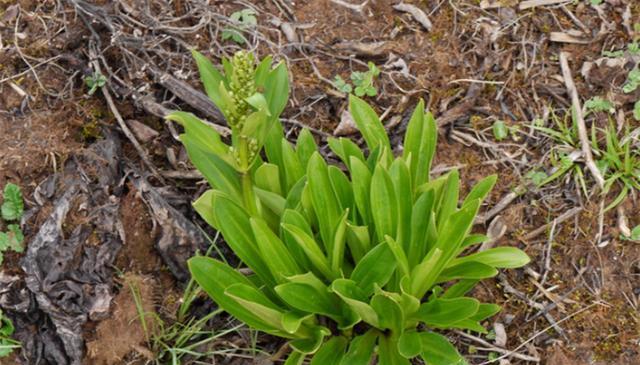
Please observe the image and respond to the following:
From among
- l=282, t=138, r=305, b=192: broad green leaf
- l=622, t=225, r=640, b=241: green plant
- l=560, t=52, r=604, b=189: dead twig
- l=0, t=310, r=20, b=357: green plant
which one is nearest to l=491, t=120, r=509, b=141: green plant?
l=560, t=52, r=604, b=189: dead twig

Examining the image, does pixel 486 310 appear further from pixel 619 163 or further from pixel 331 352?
pixel 619 163

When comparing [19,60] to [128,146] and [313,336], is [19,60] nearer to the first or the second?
[128,146]

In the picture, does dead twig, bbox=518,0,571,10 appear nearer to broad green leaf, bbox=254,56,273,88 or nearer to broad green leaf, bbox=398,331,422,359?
broad green leaf, bbox=254,56,273,88

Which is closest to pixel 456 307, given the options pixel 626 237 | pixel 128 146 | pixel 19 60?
pixel 626 237

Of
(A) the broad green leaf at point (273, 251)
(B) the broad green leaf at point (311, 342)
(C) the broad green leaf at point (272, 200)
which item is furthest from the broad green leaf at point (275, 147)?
(B) the broad green leaf at point (311, 342)

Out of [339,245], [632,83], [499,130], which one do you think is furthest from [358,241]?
[632,83]
